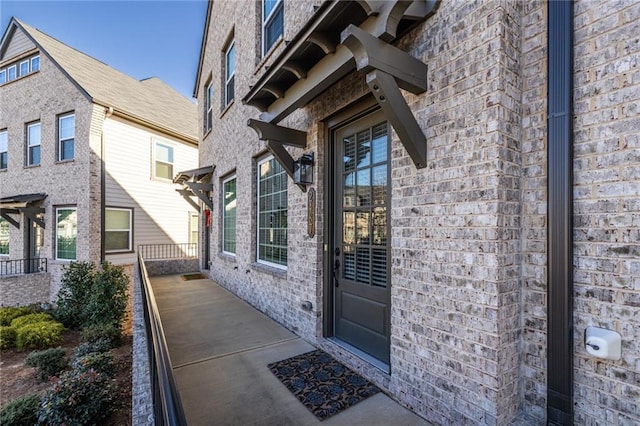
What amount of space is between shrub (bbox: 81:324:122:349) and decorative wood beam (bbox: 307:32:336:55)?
6580mm

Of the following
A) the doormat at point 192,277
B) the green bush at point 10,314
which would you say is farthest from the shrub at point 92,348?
the green bush at point 10,314

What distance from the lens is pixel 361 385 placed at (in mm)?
Result: 2785

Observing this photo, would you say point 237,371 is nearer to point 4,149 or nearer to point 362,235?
point 362,235

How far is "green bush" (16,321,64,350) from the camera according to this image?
7023 mm


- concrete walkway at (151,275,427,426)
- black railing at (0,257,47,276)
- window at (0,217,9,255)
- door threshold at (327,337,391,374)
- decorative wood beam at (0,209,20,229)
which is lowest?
black railing at (0,257,47,276)

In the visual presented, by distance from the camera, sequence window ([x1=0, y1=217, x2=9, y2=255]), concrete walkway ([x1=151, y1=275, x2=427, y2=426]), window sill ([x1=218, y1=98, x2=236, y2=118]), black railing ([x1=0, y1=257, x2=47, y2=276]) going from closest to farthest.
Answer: concrete walkway ([x1=151, y1=275, x2=427, y2=426]) → window sill ([x1=218, y1=98, x2=236, y2=118]) → black railing ([x1=0, y1=257, x2=47, y2=276]) → window ([x1=0, y1=217, x2=9, y2=255])

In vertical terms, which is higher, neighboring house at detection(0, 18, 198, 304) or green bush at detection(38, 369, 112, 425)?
neighboring house at detection(0, 18, 198, 304)

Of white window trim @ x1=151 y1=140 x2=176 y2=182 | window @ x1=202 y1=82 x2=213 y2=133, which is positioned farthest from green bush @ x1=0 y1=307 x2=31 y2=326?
window @ x1=202 y1=82 x2=213 y2=133

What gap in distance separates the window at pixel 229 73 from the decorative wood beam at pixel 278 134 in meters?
4.25

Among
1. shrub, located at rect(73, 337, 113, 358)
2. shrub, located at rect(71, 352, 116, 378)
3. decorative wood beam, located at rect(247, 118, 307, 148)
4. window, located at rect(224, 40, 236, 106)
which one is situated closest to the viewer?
decorative wood beam, located at rect(247, 118, 307, 148)

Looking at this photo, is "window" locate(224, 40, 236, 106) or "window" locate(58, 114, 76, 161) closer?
"window" locate(224, 40, 236, 106)

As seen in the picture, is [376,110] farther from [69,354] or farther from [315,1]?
[69,354]

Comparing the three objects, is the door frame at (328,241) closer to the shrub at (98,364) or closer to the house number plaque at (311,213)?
the house number plaque at (311,213)

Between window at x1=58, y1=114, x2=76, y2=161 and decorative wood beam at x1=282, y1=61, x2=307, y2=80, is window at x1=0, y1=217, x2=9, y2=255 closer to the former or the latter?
window at x1=58, y1=114, x2=76, y2=161
